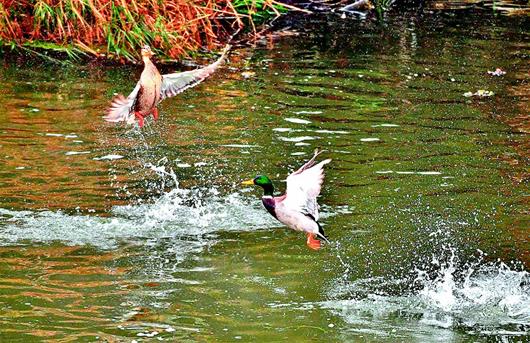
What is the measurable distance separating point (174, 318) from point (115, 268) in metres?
1.09

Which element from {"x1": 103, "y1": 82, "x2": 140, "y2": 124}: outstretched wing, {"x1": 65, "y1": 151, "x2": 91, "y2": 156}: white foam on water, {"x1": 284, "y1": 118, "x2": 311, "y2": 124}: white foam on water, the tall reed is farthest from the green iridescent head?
the tall reed

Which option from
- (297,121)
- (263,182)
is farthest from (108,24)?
(263,182)

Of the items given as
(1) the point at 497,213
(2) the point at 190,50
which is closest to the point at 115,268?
(1) the point at 497,213

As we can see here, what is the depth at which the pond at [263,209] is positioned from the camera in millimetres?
6938

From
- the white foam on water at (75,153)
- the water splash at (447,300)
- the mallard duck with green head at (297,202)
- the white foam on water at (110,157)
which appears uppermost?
the mallard duck with green head at (297,202)

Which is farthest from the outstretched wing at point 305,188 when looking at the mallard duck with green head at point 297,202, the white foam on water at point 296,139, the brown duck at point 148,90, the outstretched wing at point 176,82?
the white foam on water at point 296,139

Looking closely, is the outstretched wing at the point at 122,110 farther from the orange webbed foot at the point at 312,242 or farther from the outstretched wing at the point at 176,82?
the orange webbed foot at the point at 312,242

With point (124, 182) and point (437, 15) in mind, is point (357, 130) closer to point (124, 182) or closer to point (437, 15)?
point (124, 182)

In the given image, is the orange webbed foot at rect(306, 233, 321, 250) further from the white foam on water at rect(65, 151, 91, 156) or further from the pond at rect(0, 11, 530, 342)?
the white foam on water at rect(65, 151, 91, 156)

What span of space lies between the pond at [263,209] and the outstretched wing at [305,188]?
590 mm

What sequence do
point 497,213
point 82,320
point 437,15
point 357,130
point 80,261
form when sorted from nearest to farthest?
point 82,320
point 80,261
point 497,213
point 357,130
point 437,15

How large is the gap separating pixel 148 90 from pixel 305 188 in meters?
2.09

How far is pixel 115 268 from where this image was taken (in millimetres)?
7758

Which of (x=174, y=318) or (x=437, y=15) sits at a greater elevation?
(x=174, y=318)
